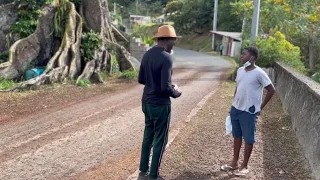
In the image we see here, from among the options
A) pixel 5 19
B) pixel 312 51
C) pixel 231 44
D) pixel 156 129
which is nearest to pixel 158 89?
pixel 156 129

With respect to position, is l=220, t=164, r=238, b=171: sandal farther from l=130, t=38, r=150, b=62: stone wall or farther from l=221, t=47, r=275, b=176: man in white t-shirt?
l=130, t=38, r=150, b=62: stone wall

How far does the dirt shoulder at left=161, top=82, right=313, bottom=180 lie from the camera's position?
16.4 feet

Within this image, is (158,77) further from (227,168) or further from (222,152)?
(222,152)

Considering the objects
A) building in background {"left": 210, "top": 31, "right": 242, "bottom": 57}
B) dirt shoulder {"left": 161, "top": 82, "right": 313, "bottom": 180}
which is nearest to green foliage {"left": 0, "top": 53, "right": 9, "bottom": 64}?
dirt shoulder {"left": 161, "top": 82, "right": 313, "bottom": 180}

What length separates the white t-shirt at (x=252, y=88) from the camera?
15.5 ft

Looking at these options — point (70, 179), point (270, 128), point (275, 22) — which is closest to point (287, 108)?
point (270, 128)

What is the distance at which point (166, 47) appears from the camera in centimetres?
436

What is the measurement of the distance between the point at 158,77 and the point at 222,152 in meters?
2.17

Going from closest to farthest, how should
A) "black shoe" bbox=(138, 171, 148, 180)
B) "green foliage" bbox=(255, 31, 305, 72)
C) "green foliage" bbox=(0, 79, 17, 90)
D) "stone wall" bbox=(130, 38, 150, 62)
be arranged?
"black shoe" bbox=(138, 171, 148, 180) < "green foliage" bbox=(0, 79, 17, 90) < "green foliage" bbox=(255, 31, 305, 72) < "stone wall" bbox=(130, 38, 150, 62)

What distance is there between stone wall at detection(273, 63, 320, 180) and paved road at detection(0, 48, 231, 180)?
233 cm

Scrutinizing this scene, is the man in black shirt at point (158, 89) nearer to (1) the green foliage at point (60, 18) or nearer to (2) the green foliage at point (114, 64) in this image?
(1) the green foliage at point (60, 18)

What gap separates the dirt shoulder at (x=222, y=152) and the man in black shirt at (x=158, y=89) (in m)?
0.64

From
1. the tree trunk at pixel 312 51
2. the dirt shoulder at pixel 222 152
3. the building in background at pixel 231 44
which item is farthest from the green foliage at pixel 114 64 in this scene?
the building in background at pixel 231 44

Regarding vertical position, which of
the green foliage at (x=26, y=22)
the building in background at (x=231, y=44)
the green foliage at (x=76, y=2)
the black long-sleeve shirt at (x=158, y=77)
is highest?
the green foliage at (x=76, y=2)
